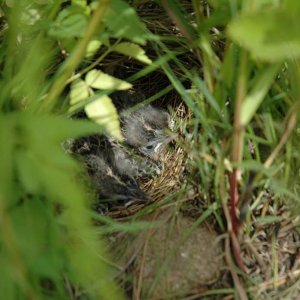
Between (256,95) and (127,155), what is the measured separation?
0.71 meters

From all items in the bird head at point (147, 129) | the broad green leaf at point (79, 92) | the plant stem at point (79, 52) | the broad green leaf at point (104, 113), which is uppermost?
the plant stem at point (79, 52)

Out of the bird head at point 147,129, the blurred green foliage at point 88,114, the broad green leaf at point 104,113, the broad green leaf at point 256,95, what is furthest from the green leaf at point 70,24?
the bird head at point 147,129

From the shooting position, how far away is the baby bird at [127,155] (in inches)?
49.2

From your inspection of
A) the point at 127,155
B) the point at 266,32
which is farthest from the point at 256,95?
the point at 127,155

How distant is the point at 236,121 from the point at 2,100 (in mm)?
358

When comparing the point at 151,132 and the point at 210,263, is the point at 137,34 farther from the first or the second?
the point at 151,132

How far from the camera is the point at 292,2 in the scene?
2.12ft

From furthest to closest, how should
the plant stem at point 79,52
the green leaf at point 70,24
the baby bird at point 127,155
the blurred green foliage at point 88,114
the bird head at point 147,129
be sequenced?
1. the bird head at point 147,129
2. the baby bird at point 127,155
3. the green leaf at point 70,24
4. the plant stem at point 79,52
5. the blurred green foliage at point 88,114

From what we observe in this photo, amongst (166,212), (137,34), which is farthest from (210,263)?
(137,34)

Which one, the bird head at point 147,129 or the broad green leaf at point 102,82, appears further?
the bird head at point 147,129

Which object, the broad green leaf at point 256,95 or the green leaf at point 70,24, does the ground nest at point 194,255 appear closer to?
the broad green leaf at point 256,95

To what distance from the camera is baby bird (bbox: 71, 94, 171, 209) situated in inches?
49.2

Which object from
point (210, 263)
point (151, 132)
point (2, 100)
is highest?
point (2, 100)

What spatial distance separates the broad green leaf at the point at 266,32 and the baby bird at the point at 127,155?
56cm
